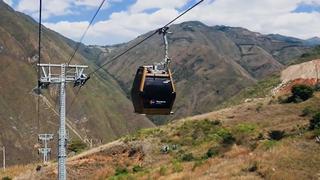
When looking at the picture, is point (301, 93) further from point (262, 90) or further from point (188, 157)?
point (262, 90)

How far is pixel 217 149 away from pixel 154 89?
25892 millimetres

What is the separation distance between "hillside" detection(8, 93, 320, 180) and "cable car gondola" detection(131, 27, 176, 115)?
9885 millimetres

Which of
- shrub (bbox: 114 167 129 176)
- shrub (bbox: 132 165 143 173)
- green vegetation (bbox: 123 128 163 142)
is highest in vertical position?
green vegetation (bbox: 123 128 163 142)

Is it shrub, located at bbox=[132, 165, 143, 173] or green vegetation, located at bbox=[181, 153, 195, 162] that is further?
shrub, located at bbox=[132, 165, 143, 173]

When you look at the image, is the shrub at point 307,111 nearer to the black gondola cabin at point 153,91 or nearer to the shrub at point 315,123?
the shrub at point 315,123

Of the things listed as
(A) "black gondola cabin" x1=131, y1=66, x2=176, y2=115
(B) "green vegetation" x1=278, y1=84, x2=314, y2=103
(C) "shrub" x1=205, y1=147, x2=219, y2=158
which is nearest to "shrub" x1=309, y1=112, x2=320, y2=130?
(C) "shrub" x1=205, y1=147, x2=219, y2=158

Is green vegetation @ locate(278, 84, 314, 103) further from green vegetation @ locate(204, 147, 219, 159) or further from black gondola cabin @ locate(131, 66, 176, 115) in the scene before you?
black gondola cabin @ locate(131, 66, 176, 115)

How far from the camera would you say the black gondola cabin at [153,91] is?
2003 centimetres

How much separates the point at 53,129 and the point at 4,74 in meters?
31.8

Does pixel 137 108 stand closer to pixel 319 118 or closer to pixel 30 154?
pixel 319 118

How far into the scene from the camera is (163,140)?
5647 centimetres

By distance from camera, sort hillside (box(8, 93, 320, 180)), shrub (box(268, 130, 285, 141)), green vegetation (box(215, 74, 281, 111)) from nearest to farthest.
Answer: hillside (box(8, 93, 320, 180)) < shrub (box(268, 130, 285, 141)) < green vegetation (box(215, 74, 281, 111))

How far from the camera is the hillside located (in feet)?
101

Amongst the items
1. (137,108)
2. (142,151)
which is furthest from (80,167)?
(137,108)
